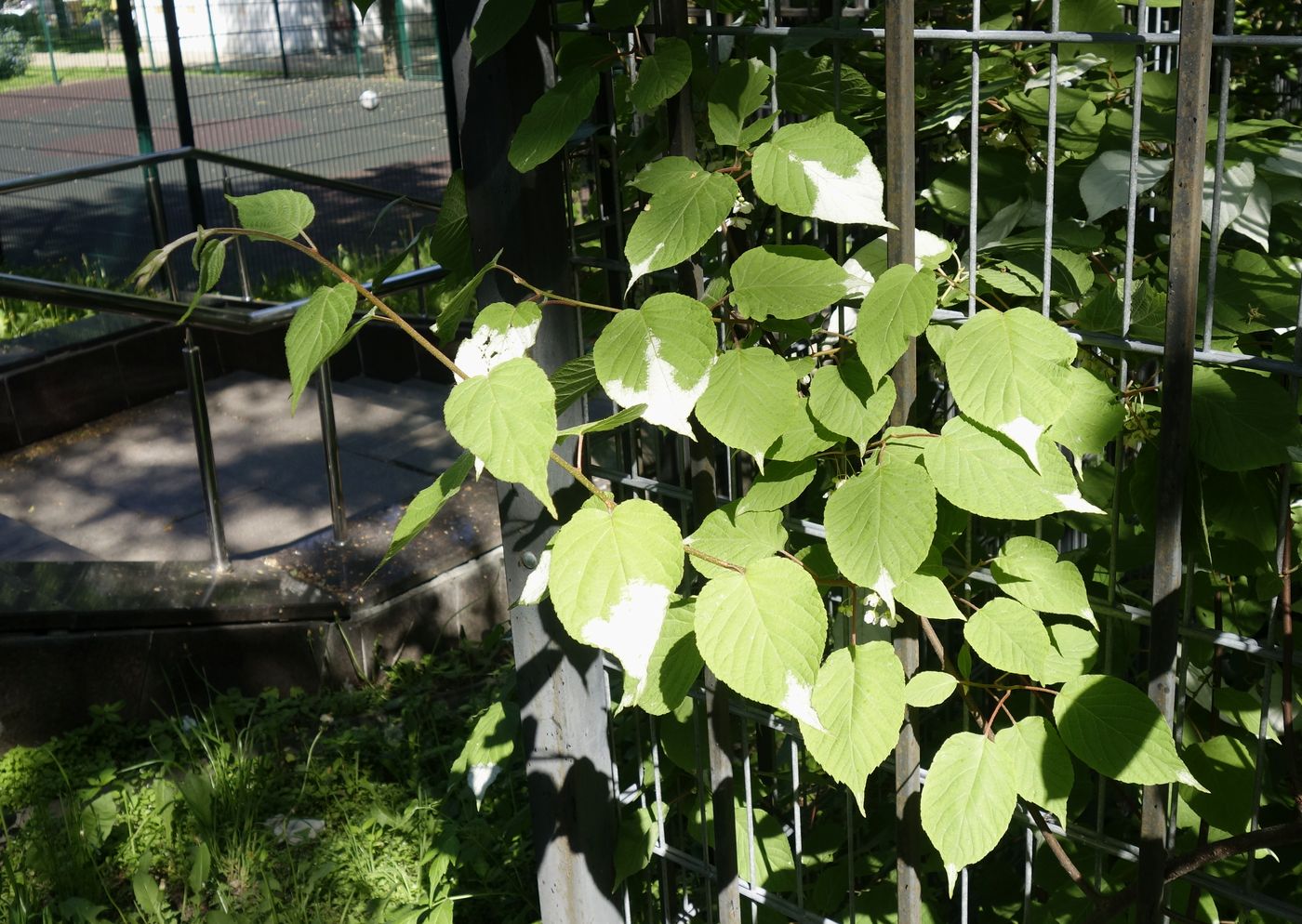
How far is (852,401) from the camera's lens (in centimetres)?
150

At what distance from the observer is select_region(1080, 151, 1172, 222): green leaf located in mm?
1458

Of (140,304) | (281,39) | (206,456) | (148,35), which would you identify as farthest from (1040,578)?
(281,39)

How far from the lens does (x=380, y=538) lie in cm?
402

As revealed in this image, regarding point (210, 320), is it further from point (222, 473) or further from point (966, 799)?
point (966, 799)

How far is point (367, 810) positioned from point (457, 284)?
156cm

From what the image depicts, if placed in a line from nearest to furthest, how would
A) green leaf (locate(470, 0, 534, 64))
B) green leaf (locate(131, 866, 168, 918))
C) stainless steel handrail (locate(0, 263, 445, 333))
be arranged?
green leaf (locate(470, 0, 534, 64)) < green leaf (locate(131, 866, 168, 918)) < stainless steel handrail (locate(0, 263, 445, 333))

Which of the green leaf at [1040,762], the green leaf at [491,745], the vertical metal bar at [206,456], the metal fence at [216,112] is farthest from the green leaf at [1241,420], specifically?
the metal fence at [216,112]

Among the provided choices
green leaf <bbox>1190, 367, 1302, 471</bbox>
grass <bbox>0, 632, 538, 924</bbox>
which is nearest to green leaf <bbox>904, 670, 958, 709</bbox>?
green leaf <bbox>1190, 367, 1302, 471</bbox>

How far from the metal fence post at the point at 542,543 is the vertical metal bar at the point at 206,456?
1.93 m

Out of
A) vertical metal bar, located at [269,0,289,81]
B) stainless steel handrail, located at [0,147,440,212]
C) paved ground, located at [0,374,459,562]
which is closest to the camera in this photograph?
paved ground, located at [0,374,459,562]

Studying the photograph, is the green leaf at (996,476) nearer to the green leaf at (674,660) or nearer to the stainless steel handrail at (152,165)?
the green leaf at (674,660)

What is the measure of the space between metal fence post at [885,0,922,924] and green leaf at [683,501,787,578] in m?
0.18

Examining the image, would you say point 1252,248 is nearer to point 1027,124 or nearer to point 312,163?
point 1027,124

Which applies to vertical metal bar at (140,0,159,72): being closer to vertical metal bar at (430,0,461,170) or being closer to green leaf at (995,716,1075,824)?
vertical metal bar at (430,0,461,170)
